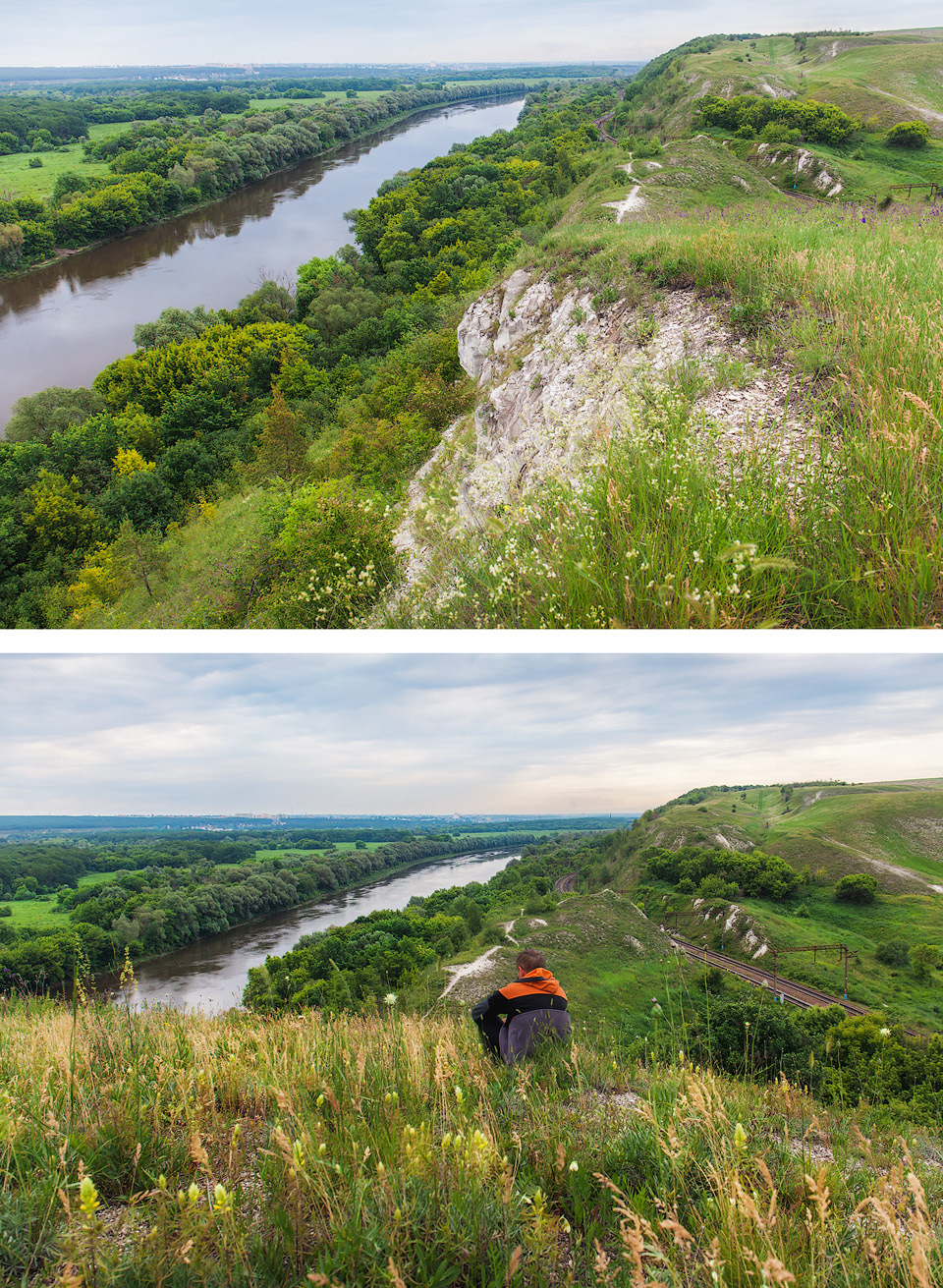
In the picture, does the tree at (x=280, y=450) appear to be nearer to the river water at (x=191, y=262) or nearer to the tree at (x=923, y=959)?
the river water at (x=191, y=262)

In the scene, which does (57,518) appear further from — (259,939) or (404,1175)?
(404,1175)

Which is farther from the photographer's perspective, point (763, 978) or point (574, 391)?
point (574, 391)

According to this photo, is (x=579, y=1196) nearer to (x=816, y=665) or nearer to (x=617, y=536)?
(x=617, y=536)

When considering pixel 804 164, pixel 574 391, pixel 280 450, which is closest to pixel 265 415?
pixel 280 450

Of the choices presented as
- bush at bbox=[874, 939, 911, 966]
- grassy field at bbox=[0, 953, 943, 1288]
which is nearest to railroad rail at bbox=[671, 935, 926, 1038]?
bush at bbox=[874, 939, 911, 966]

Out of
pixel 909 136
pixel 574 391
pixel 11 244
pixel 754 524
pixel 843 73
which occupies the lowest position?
pixel 754 524

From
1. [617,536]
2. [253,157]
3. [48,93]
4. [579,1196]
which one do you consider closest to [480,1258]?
[579,1196]

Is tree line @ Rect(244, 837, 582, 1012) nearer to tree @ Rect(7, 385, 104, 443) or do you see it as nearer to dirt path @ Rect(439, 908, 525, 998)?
dirt path @ Rect(439, 908, 525, 998)
